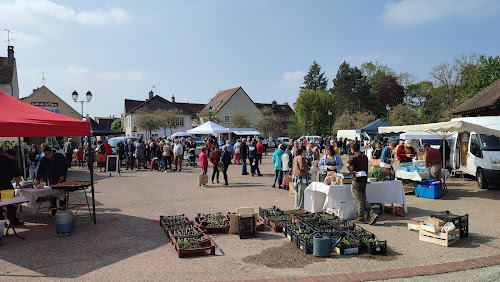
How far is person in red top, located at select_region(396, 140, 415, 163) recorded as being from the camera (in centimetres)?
1323

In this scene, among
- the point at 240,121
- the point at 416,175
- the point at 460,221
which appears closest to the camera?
the point at 460,221

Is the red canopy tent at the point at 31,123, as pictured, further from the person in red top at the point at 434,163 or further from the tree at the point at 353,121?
the tree at the point at 353,121

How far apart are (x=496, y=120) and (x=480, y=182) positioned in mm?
2599

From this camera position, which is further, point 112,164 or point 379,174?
point 112,164

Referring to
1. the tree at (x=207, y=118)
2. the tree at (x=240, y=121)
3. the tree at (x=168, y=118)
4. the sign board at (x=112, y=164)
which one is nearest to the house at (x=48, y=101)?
the tree at (x=168, y=118)

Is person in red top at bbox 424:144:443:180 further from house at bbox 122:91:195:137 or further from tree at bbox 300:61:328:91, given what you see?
tree at bbox 300:61:328:91

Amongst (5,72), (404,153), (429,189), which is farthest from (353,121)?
(429,189)

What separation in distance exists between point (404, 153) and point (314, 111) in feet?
143

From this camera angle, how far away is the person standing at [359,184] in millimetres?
7945

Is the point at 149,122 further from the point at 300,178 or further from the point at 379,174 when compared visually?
the point at 379,174

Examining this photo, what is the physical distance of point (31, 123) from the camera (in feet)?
23.5

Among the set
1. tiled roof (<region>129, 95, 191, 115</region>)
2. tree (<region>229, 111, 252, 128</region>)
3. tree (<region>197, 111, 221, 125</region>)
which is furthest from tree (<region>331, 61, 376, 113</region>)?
tiled roof (<region>129, 95, 191, 115</region>)

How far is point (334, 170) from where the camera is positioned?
9680 millimetres

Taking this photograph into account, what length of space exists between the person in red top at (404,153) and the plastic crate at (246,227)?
820 cm
